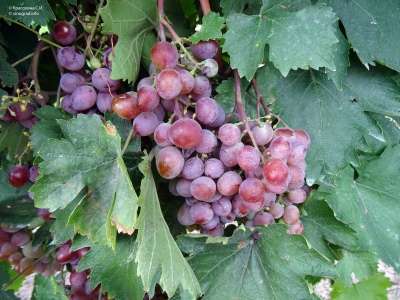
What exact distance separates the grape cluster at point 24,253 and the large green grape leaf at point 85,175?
0.49 metres

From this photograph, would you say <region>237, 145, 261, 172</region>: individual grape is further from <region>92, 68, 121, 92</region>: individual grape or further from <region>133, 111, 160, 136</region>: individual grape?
<region>92, 68, 121, 92</region>: individual grape

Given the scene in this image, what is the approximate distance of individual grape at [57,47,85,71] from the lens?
824 mm

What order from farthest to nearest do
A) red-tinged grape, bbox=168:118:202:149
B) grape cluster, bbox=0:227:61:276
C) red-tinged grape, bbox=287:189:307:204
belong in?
grape cluster, bbox=0:227:61:276 < red-tinged grape, bbox=287:189:307:204 < red-tinged grape, bbox=168:118:202:149

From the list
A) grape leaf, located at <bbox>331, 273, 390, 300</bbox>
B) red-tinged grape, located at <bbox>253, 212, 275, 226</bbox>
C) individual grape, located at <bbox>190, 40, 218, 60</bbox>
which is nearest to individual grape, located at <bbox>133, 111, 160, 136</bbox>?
individual grape, located at <bbox>190, 40, 218, 60</bbox>

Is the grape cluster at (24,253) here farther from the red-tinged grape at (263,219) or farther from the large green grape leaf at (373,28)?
the large green grape leaf at (373,28)

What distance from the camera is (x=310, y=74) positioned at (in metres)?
0.86

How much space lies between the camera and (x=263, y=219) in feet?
2.52

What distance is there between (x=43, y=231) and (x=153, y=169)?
45cm

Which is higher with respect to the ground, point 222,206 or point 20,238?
point 222,206

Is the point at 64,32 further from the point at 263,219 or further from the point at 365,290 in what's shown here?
the point at 365,290

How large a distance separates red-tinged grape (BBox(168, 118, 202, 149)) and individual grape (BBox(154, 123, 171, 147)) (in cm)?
1

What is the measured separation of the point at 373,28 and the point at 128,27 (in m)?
0.39

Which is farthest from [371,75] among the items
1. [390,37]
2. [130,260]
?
[130,260]

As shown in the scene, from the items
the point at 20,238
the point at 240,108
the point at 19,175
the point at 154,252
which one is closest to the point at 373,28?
the point at 240,108
